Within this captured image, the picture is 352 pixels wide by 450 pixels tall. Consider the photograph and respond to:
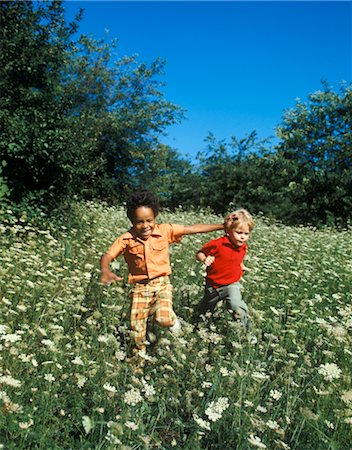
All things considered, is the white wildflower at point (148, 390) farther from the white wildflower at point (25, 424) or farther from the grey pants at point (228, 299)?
the grey pants at point (228, 299)

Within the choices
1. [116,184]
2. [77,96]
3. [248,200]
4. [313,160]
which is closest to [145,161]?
[116,184]

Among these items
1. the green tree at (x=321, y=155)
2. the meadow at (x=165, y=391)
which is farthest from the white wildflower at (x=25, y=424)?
the green tree at (x=321, y=155)

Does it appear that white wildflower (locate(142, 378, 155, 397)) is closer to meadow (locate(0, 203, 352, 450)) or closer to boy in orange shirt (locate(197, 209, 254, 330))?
meadow (locate(0, 203, 352, 450))

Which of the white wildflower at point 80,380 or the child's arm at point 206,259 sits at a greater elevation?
the child's arm at point 206,259

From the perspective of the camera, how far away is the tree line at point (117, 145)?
7.75 meters

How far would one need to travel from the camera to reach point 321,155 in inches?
787

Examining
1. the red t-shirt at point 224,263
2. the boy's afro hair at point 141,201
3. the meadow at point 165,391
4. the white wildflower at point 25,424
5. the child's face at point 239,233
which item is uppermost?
the boy's afro hair at point 141,201

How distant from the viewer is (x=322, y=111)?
2106 cm

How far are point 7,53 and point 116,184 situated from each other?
1398 cm

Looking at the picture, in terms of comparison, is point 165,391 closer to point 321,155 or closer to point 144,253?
point 144,253

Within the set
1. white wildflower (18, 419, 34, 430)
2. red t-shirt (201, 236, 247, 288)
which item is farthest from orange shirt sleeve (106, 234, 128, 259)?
white wildflower (18, 419, 34, 430)

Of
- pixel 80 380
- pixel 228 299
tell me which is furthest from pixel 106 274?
pixel 228 299

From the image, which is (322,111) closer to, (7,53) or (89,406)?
(7,53)

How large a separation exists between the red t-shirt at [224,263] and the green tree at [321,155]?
45.2 feet
